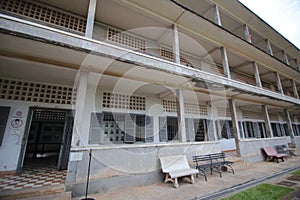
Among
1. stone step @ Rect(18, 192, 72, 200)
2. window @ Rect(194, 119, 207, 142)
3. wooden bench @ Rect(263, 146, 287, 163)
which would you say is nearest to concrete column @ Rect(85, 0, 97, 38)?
stone step @ Rect(18, 192, 72, 200)

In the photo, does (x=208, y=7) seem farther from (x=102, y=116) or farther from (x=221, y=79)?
(x=102, y=116)

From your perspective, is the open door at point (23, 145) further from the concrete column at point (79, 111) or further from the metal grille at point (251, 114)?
the metal grille at point (251, 114)

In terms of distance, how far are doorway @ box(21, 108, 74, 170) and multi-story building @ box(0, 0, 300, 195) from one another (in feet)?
0.24

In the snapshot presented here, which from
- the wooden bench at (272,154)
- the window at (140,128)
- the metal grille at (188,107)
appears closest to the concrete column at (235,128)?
the metal grille at (188,107)

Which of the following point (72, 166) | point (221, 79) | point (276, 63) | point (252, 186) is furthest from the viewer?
point (276, 63)

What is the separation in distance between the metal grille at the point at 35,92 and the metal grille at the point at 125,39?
2.74 metres

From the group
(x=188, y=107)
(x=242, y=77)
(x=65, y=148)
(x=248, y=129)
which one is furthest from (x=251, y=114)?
(x=65, y=148)

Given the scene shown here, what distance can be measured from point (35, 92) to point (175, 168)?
5.52 m

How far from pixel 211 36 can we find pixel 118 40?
4303 millimetres

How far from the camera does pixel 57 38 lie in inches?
121

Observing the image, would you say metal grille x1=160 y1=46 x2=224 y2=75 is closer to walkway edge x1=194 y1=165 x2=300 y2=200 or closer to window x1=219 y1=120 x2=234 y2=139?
window x1=219 y1=120 x2=234 y2=139

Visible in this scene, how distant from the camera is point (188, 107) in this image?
8273 mm

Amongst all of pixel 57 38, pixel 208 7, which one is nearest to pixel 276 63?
pixel 208 7

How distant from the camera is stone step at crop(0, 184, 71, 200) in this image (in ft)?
9.30
